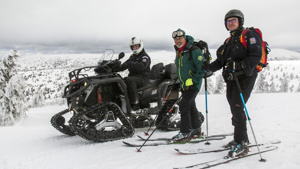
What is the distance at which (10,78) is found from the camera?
23547 mm

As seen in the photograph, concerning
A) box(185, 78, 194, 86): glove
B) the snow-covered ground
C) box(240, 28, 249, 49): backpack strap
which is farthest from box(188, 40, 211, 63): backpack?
the snow-covered ground

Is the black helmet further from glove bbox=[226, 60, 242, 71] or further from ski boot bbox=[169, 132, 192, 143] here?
ski boot bbox=[169, 132, 192, 143]

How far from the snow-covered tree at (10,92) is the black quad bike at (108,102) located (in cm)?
2016

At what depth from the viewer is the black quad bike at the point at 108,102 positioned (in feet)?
18.9

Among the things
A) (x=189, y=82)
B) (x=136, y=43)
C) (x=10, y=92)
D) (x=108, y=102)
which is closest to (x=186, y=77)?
(x=189, y=82)

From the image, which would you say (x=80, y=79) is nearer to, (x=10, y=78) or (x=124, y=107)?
(x=124, y=107)

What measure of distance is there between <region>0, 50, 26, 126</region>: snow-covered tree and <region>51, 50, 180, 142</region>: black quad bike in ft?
66.1

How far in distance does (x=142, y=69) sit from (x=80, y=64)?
68.2 inches

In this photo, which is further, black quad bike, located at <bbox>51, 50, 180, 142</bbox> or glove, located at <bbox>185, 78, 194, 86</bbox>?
black quad bike, located at <bbox>51, 50, 180, 142</bbox>

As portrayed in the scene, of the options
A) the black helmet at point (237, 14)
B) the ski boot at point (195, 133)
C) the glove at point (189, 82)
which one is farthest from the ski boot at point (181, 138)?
the black helmet at point (237, 14)

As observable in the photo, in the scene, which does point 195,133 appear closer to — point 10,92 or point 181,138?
point 181,138

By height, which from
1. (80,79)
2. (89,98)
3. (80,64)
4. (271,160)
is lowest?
(271,160)

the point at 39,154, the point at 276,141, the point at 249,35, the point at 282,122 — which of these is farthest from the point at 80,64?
the point at 282,122

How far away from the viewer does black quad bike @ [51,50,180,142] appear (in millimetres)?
5773
